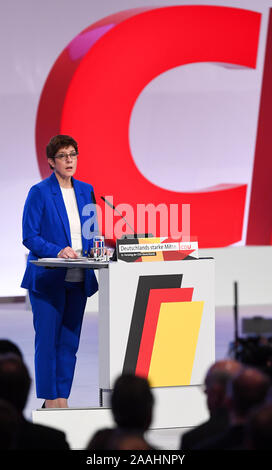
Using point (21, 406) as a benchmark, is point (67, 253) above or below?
above

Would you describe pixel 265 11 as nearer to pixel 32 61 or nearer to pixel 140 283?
pixel 32 61

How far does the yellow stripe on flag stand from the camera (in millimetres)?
4512

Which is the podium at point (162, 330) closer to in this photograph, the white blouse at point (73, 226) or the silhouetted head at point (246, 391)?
the white blouse at point (73, 226)

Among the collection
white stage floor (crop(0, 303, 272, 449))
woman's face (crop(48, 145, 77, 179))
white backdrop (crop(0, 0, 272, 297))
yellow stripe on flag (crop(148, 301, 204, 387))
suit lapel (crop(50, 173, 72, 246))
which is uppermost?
white backdrop (crop(0, 0, 272, 297))

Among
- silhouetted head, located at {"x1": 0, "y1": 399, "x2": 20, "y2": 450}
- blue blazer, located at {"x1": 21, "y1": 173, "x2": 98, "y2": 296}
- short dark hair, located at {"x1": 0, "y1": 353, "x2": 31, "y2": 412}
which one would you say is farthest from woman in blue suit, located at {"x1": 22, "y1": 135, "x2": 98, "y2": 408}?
silhouetted head, located at {"x1": 0, "y1": 399, "x2": 20, "y2": 450}

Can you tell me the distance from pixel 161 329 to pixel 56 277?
635mm

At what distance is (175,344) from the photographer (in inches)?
179

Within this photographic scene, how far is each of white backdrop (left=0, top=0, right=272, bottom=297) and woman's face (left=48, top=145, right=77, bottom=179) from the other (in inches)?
241

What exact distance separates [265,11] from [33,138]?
3.31 m

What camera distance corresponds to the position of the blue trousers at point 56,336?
4.65 meters

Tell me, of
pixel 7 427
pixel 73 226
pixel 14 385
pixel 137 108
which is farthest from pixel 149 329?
pixel 137 108

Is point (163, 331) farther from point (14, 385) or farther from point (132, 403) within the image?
point (132, 403)

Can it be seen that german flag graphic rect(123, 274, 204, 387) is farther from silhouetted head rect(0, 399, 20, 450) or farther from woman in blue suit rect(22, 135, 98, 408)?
silhouetted head rect(0, 399, 20, 450)
